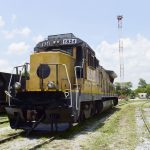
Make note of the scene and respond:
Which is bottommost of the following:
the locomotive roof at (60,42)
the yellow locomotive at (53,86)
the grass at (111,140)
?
the grass at (111,140)

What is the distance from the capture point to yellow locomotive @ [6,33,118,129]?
10.8 m

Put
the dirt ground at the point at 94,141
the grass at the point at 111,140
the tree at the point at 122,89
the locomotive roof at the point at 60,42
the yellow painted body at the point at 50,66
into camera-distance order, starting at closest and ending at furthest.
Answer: the dirt ground at the point at 94,141, the grass at the point at 111,140, the yellow painted body at the point at 50,66, the locomotive roof at the point at 60,42, the tree at the point at 122,89

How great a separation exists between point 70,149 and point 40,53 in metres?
4.48

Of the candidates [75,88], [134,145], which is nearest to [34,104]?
[75,88]

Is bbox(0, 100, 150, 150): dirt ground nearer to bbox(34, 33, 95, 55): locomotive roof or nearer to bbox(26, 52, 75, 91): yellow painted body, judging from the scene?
bbox(26, 52, 75, 91): yellow painted body

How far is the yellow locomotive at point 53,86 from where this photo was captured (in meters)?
10.8

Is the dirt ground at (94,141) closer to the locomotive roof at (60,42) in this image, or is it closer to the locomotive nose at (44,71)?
the locomotive nose at (44,71)

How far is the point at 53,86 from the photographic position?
435 inches

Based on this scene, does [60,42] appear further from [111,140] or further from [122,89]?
[122,89]

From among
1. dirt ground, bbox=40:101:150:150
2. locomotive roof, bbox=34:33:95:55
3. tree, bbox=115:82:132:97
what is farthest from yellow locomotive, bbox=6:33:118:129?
tree, bbox=115:82:132:97

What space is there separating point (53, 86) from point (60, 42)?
8.20 feet

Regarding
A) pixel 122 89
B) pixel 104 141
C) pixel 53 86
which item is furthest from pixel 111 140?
pixel 122 89

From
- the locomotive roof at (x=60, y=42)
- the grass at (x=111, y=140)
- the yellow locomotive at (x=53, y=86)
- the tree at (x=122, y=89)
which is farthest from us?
the tree at (x=122, y=89)

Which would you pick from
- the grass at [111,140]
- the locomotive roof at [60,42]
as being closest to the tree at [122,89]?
the locomotive roof at [60,42]
